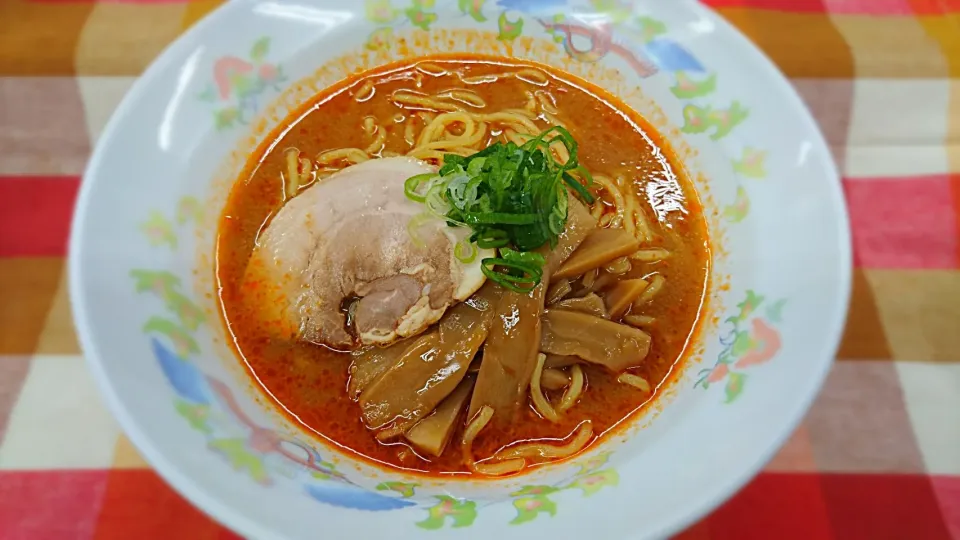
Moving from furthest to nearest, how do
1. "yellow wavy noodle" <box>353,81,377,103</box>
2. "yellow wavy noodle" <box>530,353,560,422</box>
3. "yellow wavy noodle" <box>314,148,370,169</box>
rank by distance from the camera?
"yellow wavy noodle" <box>353,81,377,103</box>, "yellow wavy noodle" <box>314,148,370,169</box>, "yellow wavy noodle" <box>530,353,560,422</box>

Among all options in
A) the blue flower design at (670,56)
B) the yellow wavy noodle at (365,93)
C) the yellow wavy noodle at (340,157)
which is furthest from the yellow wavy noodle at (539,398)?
the yellow wavy noodle at (365,93)

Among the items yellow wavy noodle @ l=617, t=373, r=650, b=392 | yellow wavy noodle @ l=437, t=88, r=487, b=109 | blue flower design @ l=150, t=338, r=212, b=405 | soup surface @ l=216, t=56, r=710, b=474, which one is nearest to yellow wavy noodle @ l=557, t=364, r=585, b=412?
soup surface @ l=216, t=56, r=710, b=474

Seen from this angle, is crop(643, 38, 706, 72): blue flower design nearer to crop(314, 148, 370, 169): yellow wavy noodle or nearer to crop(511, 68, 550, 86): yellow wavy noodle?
crop(511, 68, 550, 86): yellow wavy noodle

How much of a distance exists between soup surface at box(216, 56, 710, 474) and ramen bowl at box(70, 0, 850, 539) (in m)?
0.06

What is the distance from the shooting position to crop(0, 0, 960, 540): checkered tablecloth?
2.11 metres

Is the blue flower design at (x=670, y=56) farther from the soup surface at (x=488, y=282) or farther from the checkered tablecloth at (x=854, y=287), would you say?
the checkered tablecloth at (x=854, y=287)

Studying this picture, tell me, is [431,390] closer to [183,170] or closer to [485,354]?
[485,354]

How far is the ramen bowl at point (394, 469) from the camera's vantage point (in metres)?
1.62

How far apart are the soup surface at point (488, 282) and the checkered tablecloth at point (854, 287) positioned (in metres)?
0.54

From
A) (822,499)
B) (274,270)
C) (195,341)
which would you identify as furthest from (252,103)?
(822,499)

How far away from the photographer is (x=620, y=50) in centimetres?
255

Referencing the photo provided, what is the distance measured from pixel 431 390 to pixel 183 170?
1127mm

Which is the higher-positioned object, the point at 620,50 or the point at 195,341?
→ the point at 620,50

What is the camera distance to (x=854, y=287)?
2.58 metres
